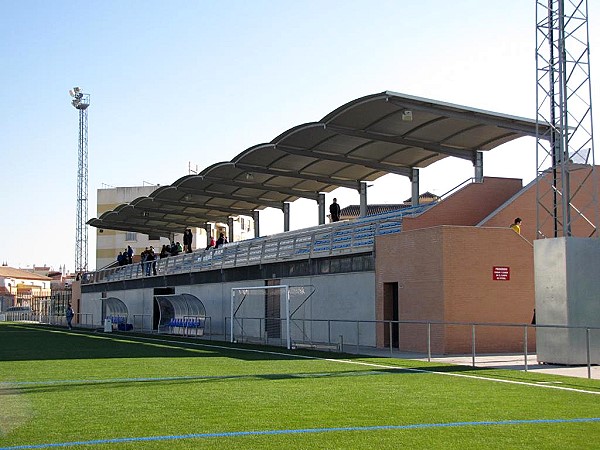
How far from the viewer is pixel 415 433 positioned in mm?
10406

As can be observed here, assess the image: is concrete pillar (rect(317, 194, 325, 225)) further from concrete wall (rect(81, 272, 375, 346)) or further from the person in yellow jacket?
the person in yellow jacket

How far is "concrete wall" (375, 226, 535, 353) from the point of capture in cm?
2573

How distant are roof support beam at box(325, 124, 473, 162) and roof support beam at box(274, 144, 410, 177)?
3399 millimetres

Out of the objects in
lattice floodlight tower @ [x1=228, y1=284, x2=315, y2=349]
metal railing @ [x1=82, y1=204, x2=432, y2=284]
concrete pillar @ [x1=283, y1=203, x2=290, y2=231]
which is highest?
concrete pillar @ [x1=283, y1=203, x2=290, y2=231]

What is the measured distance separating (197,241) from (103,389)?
249ft

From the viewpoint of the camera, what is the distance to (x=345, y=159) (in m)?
34.2

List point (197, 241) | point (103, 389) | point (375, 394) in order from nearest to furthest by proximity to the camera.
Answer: point (375, 394) < point (103, 389) < point (197, 241)

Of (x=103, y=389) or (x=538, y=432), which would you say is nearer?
(x=538, y=432)

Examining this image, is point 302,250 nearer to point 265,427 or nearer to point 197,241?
point 265,427

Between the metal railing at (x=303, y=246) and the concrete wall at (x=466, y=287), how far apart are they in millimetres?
3125

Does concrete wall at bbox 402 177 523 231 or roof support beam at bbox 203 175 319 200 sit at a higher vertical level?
roof support beam at bbox 203 175 319 200

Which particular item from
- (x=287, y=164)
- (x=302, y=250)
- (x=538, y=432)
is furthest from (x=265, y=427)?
(x=287, y=164)

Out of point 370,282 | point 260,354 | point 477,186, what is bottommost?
point 260,354

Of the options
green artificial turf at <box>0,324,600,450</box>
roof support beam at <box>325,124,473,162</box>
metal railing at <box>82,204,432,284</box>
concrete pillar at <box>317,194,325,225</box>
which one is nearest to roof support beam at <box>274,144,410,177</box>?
metal railing at <box>82,204,432,284</box>
